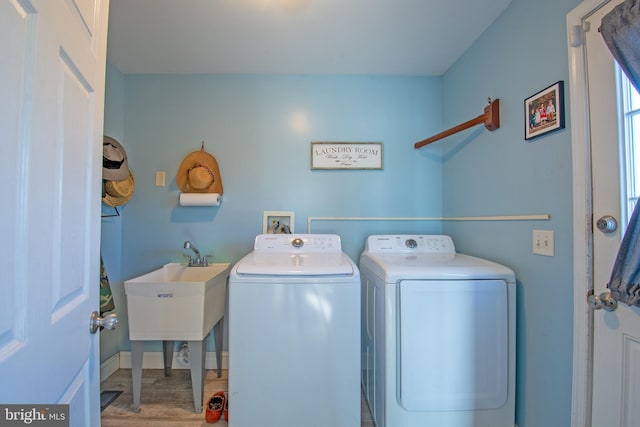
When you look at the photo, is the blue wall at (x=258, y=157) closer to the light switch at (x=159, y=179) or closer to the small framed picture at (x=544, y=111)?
the light switch at (x=159, y=179)

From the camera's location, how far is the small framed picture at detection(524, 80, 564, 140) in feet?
3.76

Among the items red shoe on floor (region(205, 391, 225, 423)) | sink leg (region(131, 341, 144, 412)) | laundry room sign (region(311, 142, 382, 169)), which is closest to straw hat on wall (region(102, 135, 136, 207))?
sink leg (region(131, 341, 144, 412))

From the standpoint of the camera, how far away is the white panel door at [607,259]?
2.97 feet

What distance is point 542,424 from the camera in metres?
1.23

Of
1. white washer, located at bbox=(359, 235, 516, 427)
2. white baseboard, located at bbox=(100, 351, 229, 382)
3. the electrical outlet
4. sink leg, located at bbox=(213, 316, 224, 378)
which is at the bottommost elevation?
white baseboard, located at bbox=(100, 351, 229, 382)

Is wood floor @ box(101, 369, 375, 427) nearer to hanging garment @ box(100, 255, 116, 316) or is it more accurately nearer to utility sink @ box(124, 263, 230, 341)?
utility sink @ box(124, 263, 230, 341)

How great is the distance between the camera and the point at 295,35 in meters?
1.70

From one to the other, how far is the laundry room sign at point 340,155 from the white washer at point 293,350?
1.09m

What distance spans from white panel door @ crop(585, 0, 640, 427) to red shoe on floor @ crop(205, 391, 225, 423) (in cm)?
179

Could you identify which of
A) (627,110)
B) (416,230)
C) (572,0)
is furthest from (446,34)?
(416,230)

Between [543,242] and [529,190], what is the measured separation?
269mm

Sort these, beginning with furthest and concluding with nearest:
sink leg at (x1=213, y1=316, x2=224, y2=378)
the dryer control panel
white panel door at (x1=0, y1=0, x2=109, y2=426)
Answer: sink leg at (x1=213, y1=316, x2=224, y2=378)
the dryer control panel
white panel door at (x1=0, y1=0, x2=109, y2=426)

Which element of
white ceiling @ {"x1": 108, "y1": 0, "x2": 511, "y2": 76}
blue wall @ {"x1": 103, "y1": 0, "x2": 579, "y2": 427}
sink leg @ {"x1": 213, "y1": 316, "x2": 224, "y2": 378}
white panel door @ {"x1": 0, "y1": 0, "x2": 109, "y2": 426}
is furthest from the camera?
blue wall @ {"x1": 103, "y1": 0, "x2": 579, "y2": 427}

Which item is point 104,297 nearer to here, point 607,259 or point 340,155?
point 340,155
